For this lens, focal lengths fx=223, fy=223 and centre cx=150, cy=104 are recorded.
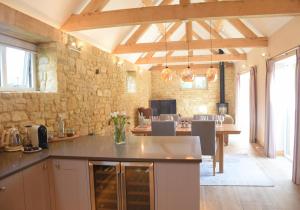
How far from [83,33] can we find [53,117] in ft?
5.88

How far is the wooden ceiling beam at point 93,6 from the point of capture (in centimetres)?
375

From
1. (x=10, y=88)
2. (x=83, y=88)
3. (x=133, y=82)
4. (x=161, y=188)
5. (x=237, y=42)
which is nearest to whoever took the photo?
(x=161, y=188)

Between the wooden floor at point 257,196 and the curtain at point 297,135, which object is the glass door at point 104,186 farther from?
the curtain at point 297,135

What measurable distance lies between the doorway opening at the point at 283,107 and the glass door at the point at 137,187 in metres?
3.76

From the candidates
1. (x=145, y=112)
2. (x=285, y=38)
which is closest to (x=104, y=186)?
(x=285, y=38)

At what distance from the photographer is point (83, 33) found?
13.7 ft

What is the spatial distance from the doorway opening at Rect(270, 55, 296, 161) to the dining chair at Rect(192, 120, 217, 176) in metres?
1.84

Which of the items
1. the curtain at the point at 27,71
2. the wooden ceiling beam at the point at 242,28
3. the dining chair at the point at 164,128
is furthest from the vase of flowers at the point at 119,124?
the wooden ceiling beam at the point at 242,28

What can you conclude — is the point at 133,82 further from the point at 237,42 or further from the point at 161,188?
the point at 161,188

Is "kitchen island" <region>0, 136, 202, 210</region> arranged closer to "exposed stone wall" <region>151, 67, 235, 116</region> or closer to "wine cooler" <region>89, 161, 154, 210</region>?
"wine cooler" <region>89, 161, 154, 210</region>

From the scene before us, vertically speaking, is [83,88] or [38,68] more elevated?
[38,68]

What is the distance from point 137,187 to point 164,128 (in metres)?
1.83

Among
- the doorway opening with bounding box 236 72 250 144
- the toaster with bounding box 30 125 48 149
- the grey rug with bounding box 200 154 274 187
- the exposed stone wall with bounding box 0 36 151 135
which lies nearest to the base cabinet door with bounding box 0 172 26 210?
the toaster with bounding box 30 125 48 149

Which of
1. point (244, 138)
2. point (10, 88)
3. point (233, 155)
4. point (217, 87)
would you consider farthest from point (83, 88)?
point (217, 87)
